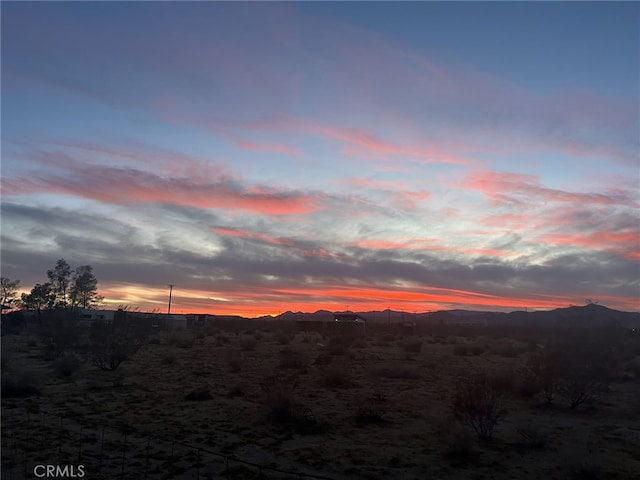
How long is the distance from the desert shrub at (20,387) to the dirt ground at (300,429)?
0.17 metres

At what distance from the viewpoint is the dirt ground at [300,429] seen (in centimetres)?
1444

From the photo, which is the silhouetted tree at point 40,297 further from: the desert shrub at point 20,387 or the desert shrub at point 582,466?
the desert shrub at point 582,466

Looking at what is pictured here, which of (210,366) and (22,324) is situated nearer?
(210,366)

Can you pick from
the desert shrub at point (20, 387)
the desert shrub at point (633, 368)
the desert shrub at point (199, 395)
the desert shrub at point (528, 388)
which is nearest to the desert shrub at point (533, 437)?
the desert shrub at point (528, 388)

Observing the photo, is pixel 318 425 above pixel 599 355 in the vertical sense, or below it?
below

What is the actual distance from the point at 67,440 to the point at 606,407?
21.9m

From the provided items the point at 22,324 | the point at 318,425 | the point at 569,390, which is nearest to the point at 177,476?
the point at 318,425

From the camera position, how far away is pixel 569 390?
2369 cm

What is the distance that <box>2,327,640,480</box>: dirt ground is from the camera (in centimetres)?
1444

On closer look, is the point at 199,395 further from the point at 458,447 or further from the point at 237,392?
the point at 458,447

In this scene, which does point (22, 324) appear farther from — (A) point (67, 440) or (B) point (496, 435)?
(B) point (496, 435)

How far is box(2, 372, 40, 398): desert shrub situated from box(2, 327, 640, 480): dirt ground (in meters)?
0.17

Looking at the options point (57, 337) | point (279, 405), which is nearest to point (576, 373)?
point (279, 405)

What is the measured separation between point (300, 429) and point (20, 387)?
13.9 m
